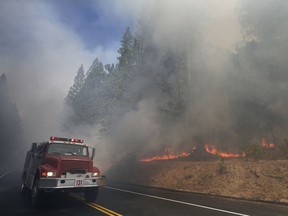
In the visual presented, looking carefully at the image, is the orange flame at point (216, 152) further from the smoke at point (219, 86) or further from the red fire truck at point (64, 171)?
the red fire truck at point (64, 171)

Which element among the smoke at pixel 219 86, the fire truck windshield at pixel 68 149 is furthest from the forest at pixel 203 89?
the fire truck windshield at pixel 68 149

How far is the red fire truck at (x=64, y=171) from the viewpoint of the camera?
8266 mm

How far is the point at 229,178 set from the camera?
38.5 ft

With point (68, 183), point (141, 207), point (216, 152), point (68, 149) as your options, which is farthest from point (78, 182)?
point (216, 152)

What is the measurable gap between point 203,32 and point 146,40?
5.38m

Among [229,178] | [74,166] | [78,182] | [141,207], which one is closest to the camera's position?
[141,207]

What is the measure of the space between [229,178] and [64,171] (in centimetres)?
729

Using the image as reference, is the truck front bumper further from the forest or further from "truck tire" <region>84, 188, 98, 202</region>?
the forest

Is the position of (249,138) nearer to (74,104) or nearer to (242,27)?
(242,27)

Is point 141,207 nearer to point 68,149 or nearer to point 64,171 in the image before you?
point 64,171

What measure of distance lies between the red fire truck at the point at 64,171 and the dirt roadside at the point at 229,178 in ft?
17.6

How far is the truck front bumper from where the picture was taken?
26.7ft

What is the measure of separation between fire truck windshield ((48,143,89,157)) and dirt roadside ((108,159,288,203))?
18.4 ft

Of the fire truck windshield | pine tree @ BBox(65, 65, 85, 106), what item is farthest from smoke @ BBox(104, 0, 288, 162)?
pine tree @ BBox(65, 65, 85, 106)
